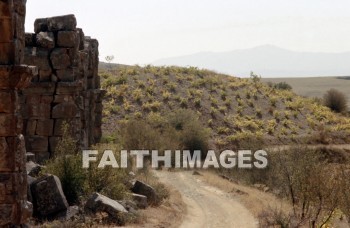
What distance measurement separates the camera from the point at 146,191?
16422 mm

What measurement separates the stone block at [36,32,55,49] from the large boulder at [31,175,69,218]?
554cm

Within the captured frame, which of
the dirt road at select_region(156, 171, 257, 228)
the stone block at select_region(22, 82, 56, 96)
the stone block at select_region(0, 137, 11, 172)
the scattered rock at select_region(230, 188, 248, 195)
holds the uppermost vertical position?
the stone block at select_region(22, 82, 56, 96)

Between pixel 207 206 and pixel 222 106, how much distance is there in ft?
78.9

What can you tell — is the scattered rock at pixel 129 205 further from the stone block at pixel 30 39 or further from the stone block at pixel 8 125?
the stone block at pixel 30 39

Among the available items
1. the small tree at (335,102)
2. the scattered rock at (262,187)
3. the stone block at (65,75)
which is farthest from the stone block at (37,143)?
the small tree at (335,102)

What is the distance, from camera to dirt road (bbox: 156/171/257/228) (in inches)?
600

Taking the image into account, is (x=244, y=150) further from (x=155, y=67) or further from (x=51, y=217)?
(x=155, y=67)

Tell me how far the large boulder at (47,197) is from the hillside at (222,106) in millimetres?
21727

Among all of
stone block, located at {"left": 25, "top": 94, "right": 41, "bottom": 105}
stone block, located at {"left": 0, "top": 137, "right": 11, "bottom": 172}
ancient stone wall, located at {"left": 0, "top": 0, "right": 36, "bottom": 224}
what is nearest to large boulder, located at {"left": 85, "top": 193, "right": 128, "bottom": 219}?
ancient stone wall, located at {"left": 0, "top": 0, "right": 36, "bottom": 224}

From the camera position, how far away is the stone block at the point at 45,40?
53.3ft

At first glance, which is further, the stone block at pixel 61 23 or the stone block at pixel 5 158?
the stone block at pixel 61 23

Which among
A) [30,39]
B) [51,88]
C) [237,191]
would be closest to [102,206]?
[51,88]

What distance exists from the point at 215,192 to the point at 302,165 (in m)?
5.03

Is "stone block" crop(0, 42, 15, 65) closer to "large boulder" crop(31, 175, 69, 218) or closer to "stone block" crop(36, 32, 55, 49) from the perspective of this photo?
"large boulder" crop(31, 175, 69, 218)
